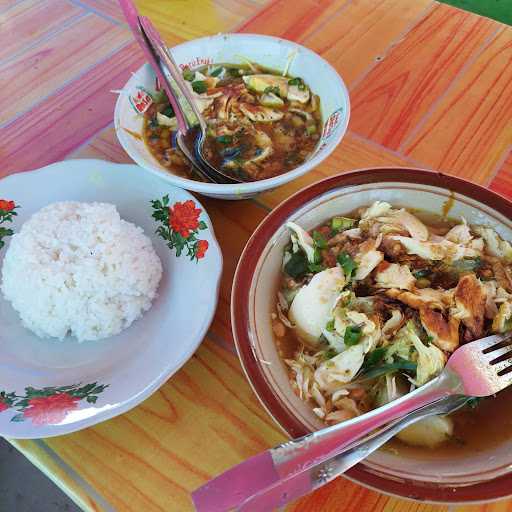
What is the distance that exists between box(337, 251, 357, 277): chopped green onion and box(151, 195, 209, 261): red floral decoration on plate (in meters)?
0.27

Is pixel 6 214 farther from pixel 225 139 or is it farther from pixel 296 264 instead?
pixel 296 264

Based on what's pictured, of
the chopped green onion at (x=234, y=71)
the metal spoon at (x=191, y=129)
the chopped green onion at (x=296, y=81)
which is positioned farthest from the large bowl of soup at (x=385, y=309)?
the chopped green onion at (x=234, y=71)

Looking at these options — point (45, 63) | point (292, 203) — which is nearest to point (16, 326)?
point (292, 203)

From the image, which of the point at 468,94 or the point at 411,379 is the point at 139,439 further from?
the point at 468,94

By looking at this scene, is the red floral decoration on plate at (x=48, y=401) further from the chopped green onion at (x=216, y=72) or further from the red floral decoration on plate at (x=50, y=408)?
the chopped green onion at (x=216, y=72)

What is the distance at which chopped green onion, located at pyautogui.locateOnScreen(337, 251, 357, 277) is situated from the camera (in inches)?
30.4

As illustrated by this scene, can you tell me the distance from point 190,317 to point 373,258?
334 millimetres

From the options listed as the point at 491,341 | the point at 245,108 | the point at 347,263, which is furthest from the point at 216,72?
the point at 491,341

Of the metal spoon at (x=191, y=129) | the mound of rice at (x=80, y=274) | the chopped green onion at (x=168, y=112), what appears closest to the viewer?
the mound of rice at (x=80, y=274)

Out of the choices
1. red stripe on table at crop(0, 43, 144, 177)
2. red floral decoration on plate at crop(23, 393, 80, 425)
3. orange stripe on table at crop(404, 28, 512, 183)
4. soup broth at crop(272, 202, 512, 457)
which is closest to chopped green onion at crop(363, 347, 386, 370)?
soup broth at crop(272, 202, 512, 457)

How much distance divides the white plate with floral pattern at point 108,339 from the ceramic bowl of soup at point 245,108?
107 millimetres

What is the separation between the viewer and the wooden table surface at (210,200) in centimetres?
75

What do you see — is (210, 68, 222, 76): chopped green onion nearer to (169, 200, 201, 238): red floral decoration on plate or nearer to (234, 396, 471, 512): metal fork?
(169, 200, 201, 238): red floral decoration on plate

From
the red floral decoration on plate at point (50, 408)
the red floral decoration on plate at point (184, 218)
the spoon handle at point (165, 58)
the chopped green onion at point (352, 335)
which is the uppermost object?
the spoon handle at point (165, 58)
